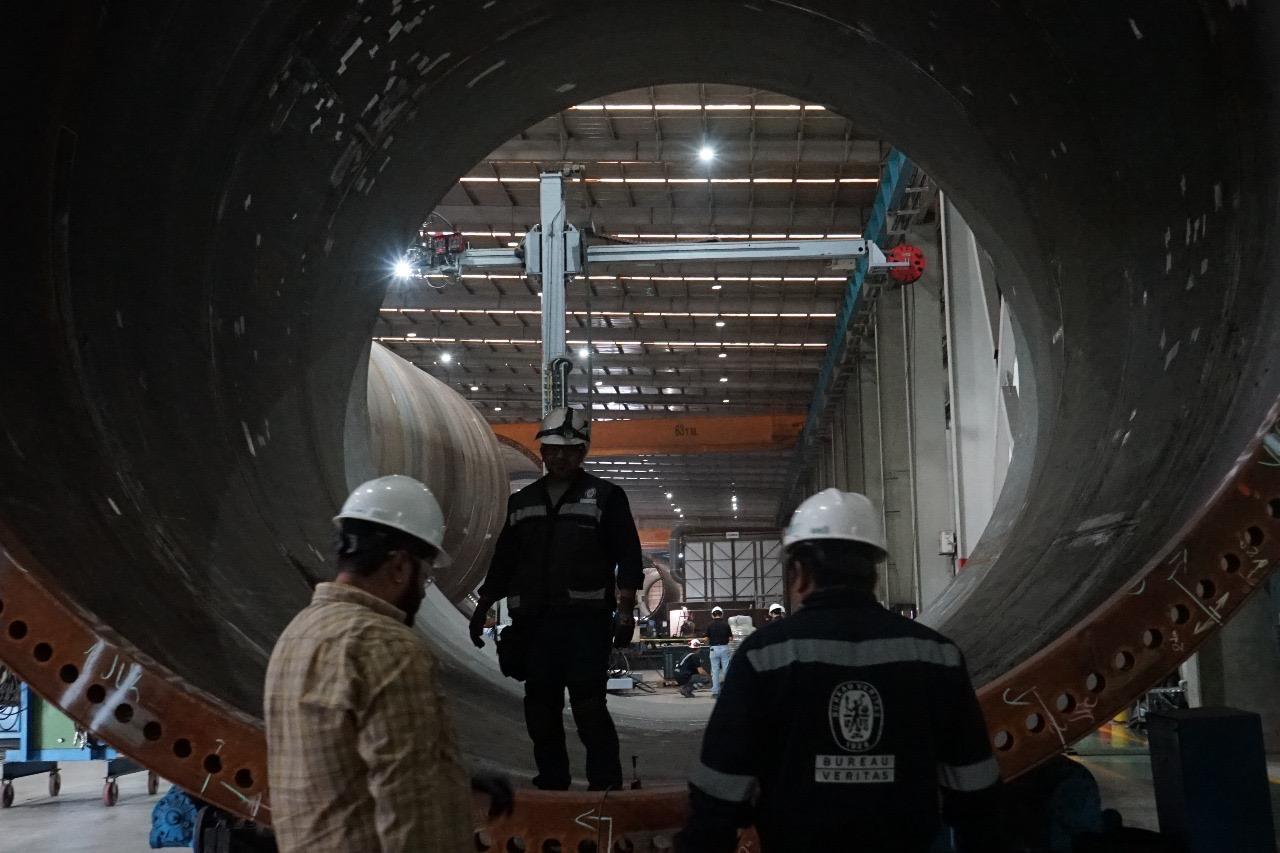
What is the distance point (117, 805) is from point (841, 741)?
642cm

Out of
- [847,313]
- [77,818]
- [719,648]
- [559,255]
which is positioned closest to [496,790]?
[77,818]

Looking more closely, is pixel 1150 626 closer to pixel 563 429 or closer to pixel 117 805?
pixel 563 429

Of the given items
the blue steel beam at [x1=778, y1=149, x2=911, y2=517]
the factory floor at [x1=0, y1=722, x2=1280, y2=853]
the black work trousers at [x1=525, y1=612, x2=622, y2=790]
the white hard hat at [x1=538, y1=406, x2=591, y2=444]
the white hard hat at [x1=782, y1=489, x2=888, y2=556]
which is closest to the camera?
the white hard hat at [x1=782, y1=489, x2=888, y2=556]

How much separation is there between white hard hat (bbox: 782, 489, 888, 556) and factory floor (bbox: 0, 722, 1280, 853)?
3.78 metres

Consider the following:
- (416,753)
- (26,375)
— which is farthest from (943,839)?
(26,375)

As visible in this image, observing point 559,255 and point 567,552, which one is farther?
point 559,255

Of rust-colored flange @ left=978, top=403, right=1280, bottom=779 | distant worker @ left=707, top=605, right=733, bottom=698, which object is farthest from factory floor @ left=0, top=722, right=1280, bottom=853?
distant worker @ left=707, top=605, right=733, bottom=698

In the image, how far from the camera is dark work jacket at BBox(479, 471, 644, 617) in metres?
3.28

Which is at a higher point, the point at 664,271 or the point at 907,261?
the point at 664,271

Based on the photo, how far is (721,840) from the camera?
1.64 metres

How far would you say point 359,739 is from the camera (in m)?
1.53

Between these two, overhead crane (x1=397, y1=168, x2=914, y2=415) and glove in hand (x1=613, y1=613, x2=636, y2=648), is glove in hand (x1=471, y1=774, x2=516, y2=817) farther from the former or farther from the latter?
overhead crane (x1=397, y1=168, x2=914, y2=415)

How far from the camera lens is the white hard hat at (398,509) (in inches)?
70.2

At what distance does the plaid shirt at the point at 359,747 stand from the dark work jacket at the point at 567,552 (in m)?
1.66
